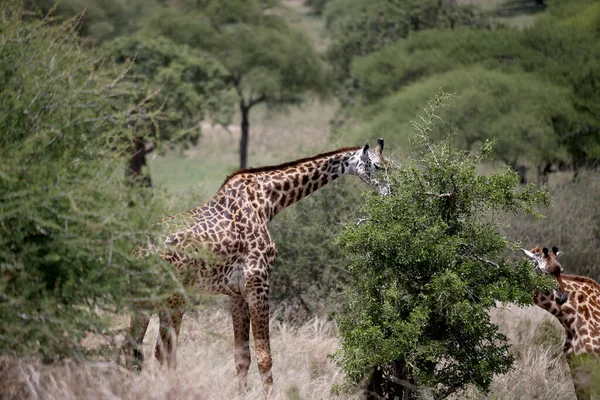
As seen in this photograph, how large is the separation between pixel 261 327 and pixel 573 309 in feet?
12.3

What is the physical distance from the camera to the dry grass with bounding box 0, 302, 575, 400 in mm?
7457

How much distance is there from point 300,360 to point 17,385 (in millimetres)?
4506

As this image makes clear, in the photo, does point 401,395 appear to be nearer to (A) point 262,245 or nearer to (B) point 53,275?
(A) point 262,245

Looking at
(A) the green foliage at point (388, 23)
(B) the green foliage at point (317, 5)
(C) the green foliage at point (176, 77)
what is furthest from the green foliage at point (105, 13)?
(B) the green foliage at point (317, 5)

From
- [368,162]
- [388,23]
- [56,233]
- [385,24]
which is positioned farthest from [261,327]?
[385,24]

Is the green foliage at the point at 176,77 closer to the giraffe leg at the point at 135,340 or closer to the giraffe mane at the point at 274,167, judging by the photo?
the giraffe mane at the point at 274,167

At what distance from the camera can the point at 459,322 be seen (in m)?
9.64

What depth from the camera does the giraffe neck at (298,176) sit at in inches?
412

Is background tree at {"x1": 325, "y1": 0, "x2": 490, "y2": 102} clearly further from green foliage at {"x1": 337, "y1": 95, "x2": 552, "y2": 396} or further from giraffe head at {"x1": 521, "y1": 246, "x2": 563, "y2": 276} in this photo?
green foliage at {"x1": 337, "y1": 95, "x2": 552, "y2": 396}

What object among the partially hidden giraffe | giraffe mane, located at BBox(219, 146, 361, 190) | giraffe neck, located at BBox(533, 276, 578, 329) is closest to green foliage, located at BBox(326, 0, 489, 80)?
giraffe mane, located at BBox(219, 146, 361, 190)

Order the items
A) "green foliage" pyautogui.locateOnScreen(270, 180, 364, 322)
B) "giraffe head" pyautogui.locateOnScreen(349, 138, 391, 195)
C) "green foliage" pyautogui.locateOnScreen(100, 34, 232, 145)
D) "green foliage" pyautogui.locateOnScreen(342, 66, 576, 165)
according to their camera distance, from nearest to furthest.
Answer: "giraffe head" pyautogui.locateOnScreen(349, 138, 391, 195) → "green foliage" pyautogui.locateOnScreen(270, 180, 364, 322) → "green foliage" pyautogui.locateOnScreen(342, 66, 576, 165) → "green foliage" pyautogui.locateOnScreen(100, 34, 232, 145)

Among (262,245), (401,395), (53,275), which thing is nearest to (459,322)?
(401,395)

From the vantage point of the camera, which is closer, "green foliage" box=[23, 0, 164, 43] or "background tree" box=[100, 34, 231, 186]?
"background tree" box=[100, 34, 231, 186]

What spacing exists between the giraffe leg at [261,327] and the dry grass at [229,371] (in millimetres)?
161
